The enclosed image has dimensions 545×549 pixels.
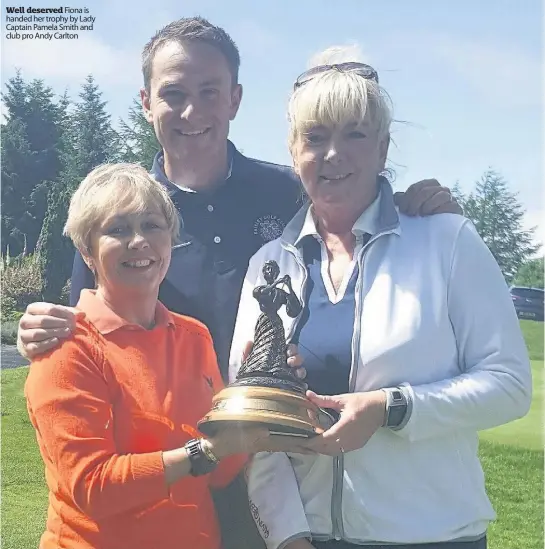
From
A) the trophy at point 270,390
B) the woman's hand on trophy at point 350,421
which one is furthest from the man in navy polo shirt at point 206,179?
the woman's hand on trophy at point 350,421

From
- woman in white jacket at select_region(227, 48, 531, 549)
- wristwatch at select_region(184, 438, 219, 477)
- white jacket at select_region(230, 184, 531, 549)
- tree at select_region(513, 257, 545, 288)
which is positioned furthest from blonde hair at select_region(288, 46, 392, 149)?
tree at select_region(513, 257, 545, 288)

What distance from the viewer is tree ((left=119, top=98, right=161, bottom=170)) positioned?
2080 millimetres

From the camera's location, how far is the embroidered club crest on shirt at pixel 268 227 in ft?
6.62

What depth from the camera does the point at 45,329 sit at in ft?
5.70

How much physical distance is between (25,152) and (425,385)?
53.9 inches

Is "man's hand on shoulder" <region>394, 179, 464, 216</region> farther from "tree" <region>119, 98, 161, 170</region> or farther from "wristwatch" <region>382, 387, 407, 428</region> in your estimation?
"tree" <region>119, 98, 161, 170</region>

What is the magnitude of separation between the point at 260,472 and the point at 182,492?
191 millimetres

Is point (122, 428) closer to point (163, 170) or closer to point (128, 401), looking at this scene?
point (128, 401)

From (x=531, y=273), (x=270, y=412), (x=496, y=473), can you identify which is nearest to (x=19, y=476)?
(x=270, y=412)

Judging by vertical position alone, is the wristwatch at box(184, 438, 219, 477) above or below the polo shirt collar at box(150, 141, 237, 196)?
below

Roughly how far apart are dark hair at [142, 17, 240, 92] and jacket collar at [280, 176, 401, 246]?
0.46 m

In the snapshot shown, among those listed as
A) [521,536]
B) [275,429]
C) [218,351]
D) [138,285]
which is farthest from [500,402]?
[521,536]

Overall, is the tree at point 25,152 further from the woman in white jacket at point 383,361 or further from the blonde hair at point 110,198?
the woman in white jacket at point 383,361

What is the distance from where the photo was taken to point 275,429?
1660 millimetres
